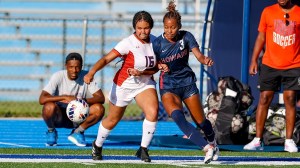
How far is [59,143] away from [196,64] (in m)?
9.87

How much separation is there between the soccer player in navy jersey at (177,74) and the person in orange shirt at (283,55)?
6.12ft

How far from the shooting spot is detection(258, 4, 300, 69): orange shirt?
1370 centimetres

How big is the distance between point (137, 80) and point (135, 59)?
23 cm

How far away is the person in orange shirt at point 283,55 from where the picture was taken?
44.9ft

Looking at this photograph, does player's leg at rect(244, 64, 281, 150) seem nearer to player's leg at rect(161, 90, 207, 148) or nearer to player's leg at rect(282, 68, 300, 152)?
player's leg at rect(282, 68, 300, 152)

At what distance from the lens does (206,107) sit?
51.0 feet

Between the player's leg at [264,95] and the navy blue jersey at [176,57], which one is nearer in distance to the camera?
the navy blue jersey at [176,57]

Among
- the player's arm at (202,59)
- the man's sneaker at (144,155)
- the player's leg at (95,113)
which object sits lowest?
the player's leg at (95,113)

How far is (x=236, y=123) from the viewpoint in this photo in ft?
48.4

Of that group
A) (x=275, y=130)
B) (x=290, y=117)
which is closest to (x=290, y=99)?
(x=290, y=117)

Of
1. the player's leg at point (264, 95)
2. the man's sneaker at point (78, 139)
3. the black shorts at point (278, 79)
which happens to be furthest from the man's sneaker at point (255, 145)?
the man's sneaker at point (78, 139)

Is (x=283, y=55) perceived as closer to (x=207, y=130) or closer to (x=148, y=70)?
(x=207, y=130)

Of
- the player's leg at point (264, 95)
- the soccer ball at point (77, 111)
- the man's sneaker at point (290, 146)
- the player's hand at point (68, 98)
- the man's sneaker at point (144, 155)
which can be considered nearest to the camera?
the man's sneaker at point (144, 155)

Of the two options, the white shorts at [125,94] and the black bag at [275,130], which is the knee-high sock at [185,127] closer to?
the white shorts at [125,94]
